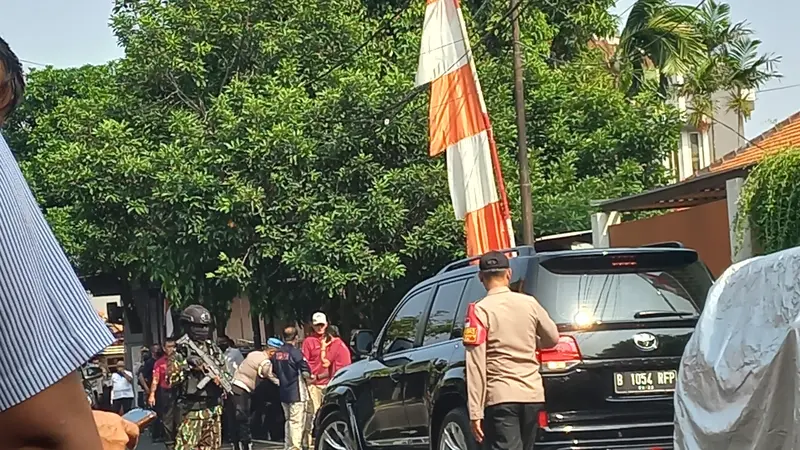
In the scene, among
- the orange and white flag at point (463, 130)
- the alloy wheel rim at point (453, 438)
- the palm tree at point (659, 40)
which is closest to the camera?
the alloy wheel rim at point (453, 438)

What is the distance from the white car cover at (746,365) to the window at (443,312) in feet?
9.22

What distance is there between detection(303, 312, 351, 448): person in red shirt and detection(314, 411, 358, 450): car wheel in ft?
12.8

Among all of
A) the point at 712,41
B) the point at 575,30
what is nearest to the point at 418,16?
the point at 575,30

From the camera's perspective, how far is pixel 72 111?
75.3 ft

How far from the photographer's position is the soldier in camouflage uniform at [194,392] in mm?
8812

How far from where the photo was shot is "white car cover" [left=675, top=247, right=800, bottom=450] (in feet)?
17.5

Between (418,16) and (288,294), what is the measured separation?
5.61 meters

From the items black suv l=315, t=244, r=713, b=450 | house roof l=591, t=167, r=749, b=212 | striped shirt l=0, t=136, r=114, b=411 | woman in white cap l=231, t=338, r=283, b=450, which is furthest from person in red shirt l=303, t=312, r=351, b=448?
striped shirt l=0, t=136, r=114, b=411

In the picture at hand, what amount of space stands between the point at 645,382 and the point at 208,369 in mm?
3163

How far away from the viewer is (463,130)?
14.8 metres

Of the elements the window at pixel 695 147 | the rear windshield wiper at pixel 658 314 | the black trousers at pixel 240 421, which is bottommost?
the black trousers at pixel 240 421

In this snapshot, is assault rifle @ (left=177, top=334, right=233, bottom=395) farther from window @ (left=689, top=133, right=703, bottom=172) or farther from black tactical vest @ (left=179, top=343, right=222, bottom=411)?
window @ (left=689, top=133, right=703, bottom=172)

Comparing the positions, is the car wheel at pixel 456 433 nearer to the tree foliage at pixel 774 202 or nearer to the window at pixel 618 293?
the window at pixel 618 293

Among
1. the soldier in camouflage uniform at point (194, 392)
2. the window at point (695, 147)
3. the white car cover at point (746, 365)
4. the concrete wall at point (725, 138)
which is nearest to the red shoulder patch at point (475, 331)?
the white car cover at point (746, 365)
